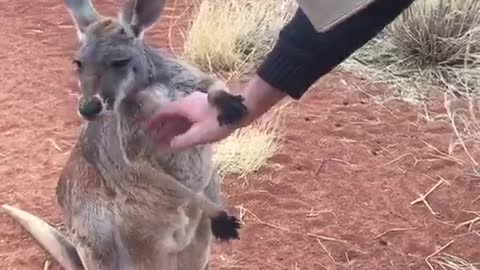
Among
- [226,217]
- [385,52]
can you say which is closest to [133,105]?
[226,217]

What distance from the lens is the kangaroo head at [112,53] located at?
2.51 metres

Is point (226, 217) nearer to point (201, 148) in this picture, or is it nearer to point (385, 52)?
point (201, 148)

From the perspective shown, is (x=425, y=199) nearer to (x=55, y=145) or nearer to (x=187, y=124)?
(x=55, y=145)

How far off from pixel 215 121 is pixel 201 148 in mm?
374

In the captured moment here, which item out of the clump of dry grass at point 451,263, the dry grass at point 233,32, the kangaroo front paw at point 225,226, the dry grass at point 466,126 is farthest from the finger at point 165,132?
the dry grass at point 233,32

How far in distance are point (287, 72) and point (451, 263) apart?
1474 millimetres

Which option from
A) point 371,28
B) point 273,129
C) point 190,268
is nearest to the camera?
point 371,28

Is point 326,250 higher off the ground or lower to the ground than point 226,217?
lower

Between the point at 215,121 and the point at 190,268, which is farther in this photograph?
the point at 190,268

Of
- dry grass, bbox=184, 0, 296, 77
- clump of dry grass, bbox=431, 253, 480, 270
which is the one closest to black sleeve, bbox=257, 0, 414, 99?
clump of dry grass, bbox=431, 253, 480, 270

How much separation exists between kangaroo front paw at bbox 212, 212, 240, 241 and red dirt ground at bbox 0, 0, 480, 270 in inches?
33.2

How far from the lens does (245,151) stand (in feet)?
13.6

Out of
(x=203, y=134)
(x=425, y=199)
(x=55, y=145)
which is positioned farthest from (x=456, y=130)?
(x=203, y=134)

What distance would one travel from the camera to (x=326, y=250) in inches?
145
